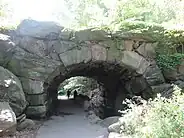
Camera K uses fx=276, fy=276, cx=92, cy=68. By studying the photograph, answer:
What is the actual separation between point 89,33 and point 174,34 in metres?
2.18

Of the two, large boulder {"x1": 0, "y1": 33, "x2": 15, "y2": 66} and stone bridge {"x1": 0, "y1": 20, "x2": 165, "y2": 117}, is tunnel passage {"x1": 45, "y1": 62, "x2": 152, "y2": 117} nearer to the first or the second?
stone bridge {"x1": 0, "y1": 20, "x2": 165, "y2": 117}

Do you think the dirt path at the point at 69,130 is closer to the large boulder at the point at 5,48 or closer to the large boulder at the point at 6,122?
the large boulder at the point at 6,122

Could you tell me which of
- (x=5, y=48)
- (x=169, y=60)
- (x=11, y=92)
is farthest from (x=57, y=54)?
(x=169, y=60)

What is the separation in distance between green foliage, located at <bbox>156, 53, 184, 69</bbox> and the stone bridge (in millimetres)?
162

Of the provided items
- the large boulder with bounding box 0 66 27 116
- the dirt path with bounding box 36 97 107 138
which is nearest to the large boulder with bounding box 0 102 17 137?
the large boulder with bounding box 0 66 27 116

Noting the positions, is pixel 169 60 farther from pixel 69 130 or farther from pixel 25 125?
pixel 25 125

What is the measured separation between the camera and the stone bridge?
21.7 ft

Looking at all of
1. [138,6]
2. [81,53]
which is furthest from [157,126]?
[138,6]

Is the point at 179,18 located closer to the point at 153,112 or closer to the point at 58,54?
the point at 58,54

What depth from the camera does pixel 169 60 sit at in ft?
23.2

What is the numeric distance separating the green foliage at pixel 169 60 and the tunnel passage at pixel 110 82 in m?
0.63

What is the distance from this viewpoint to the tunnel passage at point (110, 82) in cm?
748

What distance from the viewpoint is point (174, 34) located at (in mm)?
7043

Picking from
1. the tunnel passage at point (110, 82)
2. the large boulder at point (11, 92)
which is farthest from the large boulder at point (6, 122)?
the tunnel passage at point (110, 82)
